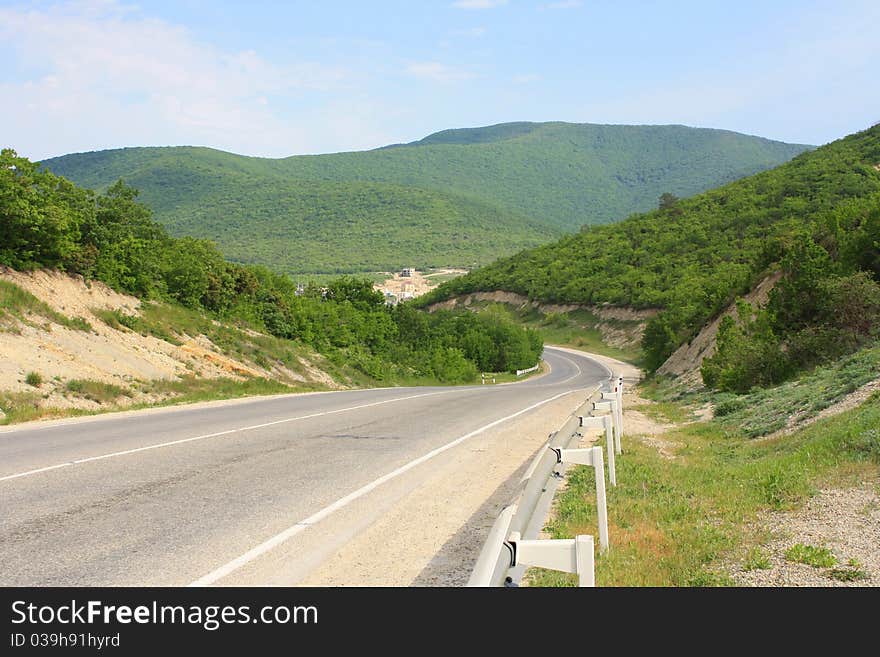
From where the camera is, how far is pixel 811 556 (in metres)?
6.15

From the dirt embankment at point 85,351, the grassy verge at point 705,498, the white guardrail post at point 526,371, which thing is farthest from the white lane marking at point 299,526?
the white guardrail post at point 526,371

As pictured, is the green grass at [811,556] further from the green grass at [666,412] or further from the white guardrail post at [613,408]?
the green grass at [666,412]

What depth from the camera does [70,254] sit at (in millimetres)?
28938

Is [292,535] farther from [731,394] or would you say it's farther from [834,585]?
[731,394]

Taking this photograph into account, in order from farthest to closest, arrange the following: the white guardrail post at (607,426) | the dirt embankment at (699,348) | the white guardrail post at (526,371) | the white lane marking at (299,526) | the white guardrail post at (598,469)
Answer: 1. the white guardrail post at (526,371)
2. the dirt embankment at (699,348)
3. the white guardrail post at (607,426)
4. the white guardrail post at (598,469)
5. the white lane marking at (299,526)

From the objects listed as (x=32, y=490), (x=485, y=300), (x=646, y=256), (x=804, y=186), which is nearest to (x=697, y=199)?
(x=646, y=256)

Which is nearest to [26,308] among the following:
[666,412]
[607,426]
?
[666,412]

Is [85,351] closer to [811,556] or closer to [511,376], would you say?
[811,556]

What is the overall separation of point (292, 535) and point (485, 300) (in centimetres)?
→ 12327

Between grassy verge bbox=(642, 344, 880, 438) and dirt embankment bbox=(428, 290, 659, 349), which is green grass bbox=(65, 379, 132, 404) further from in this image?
dirt embankment bbox=(428, 290, 659, 349)

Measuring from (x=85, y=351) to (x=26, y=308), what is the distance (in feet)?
6.93

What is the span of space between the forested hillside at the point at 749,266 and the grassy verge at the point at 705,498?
8984mm

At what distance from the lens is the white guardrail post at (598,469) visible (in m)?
6.74

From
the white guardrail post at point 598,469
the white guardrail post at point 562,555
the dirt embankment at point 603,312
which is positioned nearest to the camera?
the white guardrail post at point 562,555
